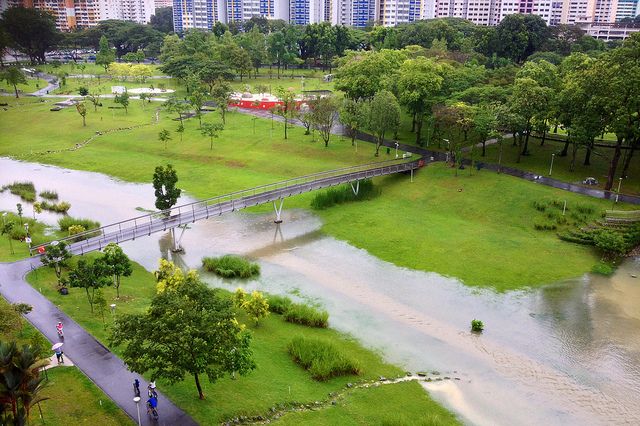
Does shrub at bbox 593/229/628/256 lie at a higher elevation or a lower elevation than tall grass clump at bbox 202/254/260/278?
higher

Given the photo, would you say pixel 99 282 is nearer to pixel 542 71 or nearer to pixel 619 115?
pixel 619 115

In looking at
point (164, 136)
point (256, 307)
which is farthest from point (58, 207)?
point (256, 307)

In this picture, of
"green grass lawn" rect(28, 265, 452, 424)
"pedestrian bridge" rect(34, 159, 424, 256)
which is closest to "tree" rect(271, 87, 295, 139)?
"pedestrian bridge" rect(34, 159, 424, 256)

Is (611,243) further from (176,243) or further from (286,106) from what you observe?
→ (286,106)

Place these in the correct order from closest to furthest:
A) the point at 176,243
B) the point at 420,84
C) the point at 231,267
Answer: the point at 231,267, the point at 176,243, the point at 420,84

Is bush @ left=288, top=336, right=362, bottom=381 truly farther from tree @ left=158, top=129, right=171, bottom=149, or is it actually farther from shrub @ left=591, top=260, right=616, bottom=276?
tree @ left=158, top=129, right=171, bottom=149

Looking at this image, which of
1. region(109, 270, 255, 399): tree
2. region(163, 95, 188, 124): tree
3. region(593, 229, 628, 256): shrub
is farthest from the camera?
region(163, 95, 188, 124): tree

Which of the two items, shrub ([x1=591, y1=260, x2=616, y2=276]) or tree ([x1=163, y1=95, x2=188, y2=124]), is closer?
shrub ([x1=591, y1=260, x2=616, y2=276])

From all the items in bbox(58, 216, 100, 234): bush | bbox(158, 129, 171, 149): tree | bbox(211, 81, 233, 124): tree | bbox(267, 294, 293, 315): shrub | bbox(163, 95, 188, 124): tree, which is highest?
bbox(211, 81, 233, 124): tree

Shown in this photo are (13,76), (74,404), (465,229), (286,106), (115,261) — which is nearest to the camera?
(74,404)
